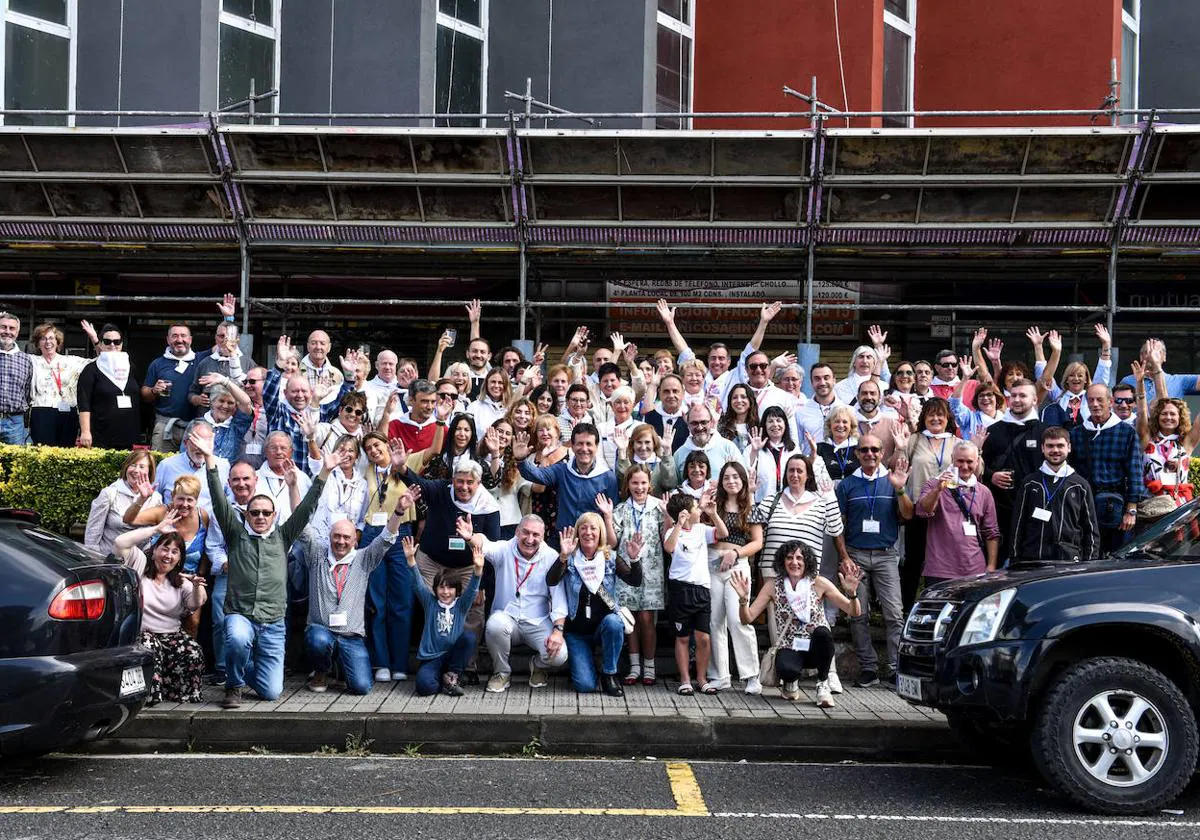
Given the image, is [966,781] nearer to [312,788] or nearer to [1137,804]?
[1137,804]

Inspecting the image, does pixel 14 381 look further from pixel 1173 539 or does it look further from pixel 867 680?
pixel 1173 539

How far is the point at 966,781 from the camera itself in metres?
7.11

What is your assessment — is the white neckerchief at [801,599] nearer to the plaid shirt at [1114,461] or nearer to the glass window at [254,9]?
the plaid shirt at [1114,461]

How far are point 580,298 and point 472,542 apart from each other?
24.5 feet

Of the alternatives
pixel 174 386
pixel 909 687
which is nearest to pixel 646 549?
pixel 909 687

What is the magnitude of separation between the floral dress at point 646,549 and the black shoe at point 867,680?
160cm

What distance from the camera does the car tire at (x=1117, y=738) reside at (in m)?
6.14

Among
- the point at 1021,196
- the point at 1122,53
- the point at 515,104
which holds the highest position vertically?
the point at 1122,53

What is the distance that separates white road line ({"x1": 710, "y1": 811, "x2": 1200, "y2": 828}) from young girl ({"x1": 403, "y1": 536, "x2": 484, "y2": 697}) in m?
3.16

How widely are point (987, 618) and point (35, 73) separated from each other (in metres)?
14.0

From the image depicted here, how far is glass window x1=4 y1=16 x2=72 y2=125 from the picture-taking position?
15484mm

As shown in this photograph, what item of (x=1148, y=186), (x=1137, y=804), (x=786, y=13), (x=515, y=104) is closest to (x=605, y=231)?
(x=515, y=104)

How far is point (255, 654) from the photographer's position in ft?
28.2

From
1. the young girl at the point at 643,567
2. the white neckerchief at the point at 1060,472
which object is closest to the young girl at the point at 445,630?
the young girl at the point at 643,567
